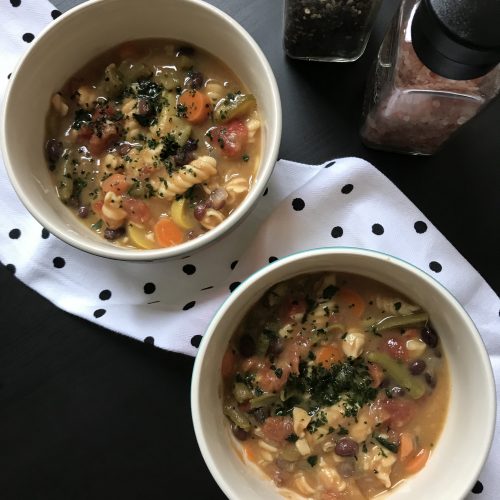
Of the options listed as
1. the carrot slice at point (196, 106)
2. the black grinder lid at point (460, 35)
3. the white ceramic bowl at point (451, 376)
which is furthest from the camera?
the carrot slice at point (196, 106)

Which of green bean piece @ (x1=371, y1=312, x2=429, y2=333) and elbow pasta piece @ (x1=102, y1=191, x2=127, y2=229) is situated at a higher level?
elbow pasta piece @ (x1=102, y1=191, x2=127, y2=229)

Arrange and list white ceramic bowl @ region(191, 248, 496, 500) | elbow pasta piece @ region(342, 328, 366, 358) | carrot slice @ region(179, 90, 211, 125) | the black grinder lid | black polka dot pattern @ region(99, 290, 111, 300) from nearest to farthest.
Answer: the black grinder lid < white ceramic bowl @ region(191, 248, 496, 500) < elbow pasta piece @ region(342, 328, 366, 358) < carrot slice @ region(179, 90, 211, 125) < black polka dot pattern @ region(99, 290, 111, 300)

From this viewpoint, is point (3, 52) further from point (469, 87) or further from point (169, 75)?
point (469, 87)

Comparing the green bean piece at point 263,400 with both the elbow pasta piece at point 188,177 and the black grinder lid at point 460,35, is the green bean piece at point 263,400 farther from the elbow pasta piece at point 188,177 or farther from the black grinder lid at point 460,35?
the black grinder lid at point 460,35

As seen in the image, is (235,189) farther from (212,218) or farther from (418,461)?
(418,461)

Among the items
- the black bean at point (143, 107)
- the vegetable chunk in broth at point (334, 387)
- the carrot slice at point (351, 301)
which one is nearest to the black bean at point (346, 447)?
the vegetable chunk in broth at point (334, 387)

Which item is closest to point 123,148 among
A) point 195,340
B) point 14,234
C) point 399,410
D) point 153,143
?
point 153,143

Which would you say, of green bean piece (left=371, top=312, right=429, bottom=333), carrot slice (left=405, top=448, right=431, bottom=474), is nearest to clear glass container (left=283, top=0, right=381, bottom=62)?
green bean piece (left=371, top=312, right=429, bottom=333)

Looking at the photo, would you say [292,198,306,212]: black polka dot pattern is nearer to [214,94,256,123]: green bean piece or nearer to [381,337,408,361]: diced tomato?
[214,94,256,123]: green bean piece

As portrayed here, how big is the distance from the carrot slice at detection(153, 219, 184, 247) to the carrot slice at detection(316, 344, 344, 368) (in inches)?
19.1

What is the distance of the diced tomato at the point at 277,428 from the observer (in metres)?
1.64

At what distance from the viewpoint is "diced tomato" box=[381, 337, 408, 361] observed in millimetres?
1649

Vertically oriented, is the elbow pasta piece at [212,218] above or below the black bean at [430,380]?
above

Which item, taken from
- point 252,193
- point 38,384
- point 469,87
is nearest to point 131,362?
point 38,384
